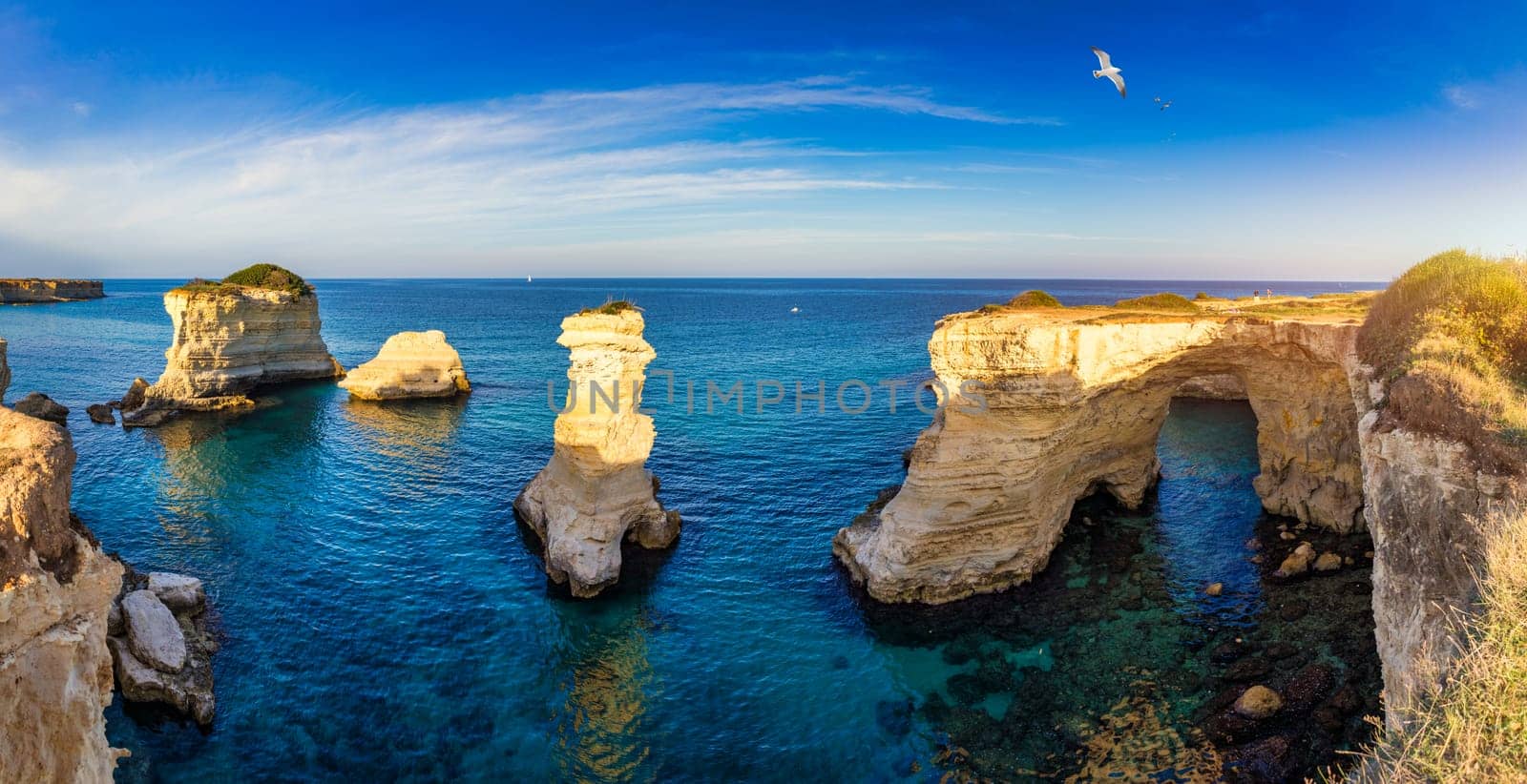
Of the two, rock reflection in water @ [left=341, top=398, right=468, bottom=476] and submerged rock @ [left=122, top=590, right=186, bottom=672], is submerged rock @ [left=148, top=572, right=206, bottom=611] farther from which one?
rock reflection in water @ [left=341, top=398, right=468, bottom=476]

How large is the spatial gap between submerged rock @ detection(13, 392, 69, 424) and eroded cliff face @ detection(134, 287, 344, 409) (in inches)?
Answer: 165

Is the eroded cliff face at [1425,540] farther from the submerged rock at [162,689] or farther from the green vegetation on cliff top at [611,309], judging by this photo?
the submerged rock at [162,689]

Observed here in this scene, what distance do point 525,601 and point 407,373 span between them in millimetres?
35359

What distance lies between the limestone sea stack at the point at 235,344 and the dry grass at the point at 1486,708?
2224 inches

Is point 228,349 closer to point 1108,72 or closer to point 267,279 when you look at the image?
point 267,279

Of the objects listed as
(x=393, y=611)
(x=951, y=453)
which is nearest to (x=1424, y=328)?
(x=951, y=453)

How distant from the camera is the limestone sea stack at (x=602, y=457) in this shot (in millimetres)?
25641

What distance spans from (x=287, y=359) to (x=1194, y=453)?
62.2 metres

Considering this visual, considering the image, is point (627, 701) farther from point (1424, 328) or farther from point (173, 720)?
point (1424, 328)

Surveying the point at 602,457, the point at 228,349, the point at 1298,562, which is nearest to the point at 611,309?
the point at 602,457

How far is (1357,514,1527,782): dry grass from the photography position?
837cm

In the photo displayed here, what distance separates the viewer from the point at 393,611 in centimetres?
2294

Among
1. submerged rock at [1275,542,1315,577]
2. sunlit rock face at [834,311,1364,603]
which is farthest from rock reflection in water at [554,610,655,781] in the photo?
submerged rock at [1275,542,1315,577]

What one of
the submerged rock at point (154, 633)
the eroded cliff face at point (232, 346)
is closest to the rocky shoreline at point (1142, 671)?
the submerged rock at point (154, 633)
